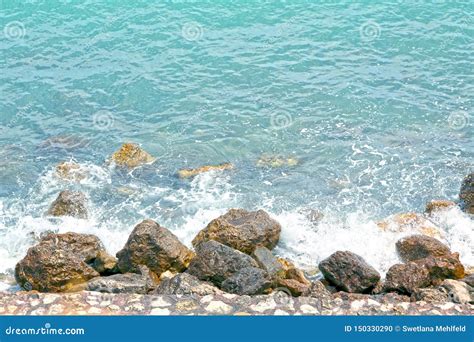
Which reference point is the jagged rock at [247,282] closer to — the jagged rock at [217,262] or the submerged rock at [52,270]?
the jagged rock at [217,262]

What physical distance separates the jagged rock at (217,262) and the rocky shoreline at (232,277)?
3 cm

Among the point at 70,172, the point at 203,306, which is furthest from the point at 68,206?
the point at 203,306

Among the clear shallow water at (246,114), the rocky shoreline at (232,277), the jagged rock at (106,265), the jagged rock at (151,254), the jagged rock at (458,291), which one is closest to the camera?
the rocky shoreline at (232,277)

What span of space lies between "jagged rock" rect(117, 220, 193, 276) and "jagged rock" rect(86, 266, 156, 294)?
3.09 ft

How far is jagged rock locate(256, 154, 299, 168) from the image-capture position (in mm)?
23000

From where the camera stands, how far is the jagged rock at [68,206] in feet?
66.8

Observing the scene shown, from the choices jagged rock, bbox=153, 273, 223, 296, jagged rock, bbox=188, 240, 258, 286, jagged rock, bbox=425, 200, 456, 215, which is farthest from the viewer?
jagged rock, bbox=425, 200, 456, 215

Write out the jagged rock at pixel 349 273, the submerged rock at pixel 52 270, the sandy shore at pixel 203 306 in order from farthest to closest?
the submerged rock at pixel 52 270 → the jagged rock at pixel 349 273 → the sandy shore at pixel 203 306

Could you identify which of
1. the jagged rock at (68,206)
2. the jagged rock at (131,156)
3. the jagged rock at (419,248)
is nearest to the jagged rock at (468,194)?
the jagged rock at (419,248)

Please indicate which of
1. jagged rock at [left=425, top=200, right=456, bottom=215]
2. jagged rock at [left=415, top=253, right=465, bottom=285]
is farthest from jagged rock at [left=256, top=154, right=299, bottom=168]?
jagged rock at [left=415, top=253, right=465, bottom=285]

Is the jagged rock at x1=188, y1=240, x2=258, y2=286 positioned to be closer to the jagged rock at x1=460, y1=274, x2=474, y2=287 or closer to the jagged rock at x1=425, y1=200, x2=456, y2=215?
the jagged rock at x1=460, y1=274, x2=474, y2=287

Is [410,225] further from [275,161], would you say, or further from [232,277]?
[232,277]

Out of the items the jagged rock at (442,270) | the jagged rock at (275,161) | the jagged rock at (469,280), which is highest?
the jagged rock at (275,161)
